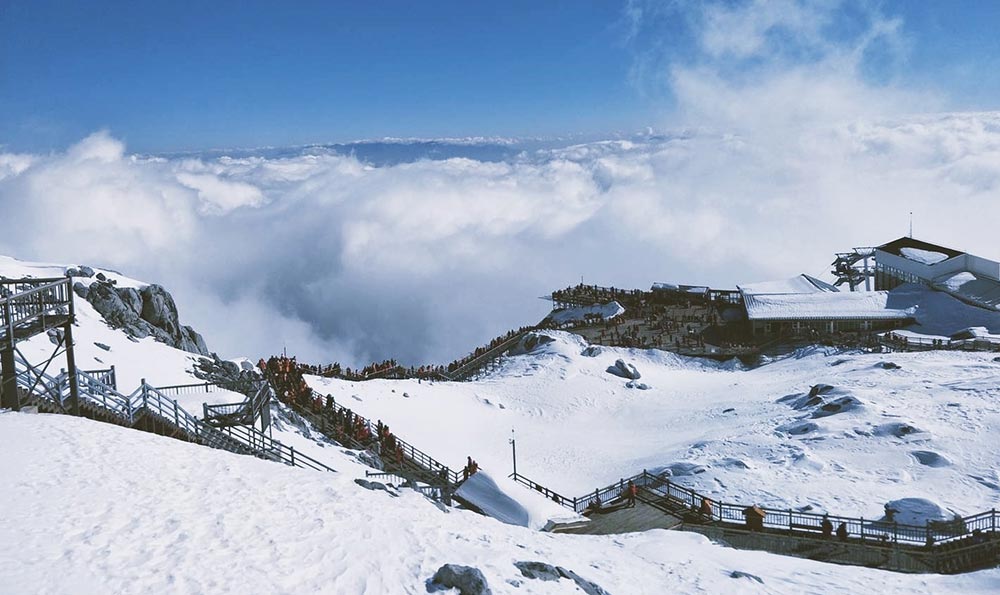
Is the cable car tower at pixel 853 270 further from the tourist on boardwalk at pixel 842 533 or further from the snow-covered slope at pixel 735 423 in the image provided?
the tourist on boardwalk at pixel 842 533

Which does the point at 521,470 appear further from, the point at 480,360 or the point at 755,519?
the point at 480,360

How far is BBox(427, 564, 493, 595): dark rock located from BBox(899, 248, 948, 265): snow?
197ft

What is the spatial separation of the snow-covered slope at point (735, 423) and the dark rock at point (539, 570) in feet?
43.8

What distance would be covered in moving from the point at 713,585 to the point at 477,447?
20648 mm

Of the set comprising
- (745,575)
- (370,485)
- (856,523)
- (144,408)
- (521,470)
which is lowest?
(521,470)

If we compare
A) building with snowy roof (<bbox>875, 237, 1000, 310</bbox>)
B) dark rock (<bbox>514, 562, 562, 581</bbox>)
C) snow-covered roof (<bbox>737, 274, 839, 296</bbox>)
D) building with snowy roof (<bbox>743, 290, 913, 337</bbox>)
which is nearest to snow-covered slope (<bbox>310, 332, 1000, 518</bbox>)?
building with snowy roof (<bbox>743, 290, 913, 337</bbox>)

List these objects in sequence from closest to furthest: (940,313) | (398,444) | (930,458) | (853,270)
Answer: (930,458)
(398,444)
(940,313)
(853,270)

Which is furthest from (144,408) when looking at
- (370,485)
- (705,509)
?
(705,509)

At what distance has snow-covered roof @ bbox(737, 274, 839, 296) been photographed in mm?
62500

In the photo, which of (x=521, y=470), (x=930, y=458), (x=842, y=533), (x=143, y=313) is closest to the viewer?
(x=842, y=533)

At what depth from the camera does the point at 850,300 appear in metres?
55.5

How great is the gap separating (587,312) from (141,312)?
34.7 meters

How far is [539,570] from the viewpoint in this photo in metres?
14.4

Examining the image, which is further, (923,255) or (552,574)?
(923,255)
